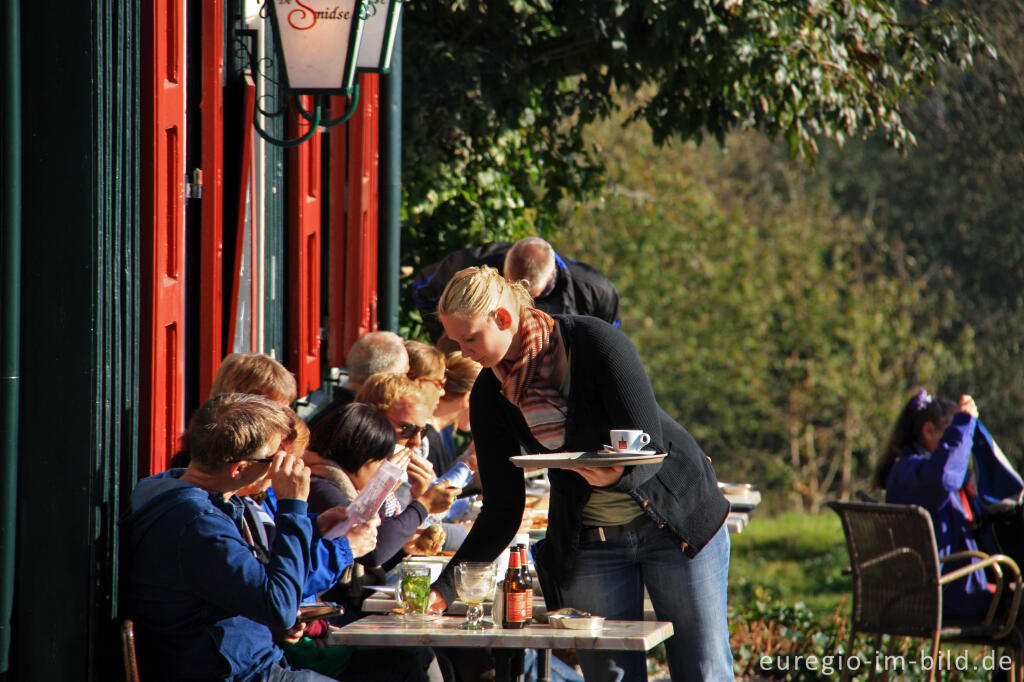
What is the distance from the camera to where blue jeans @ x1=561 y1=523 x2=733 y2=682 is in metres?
3.24

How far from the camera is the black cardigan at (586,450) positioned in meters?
3.09

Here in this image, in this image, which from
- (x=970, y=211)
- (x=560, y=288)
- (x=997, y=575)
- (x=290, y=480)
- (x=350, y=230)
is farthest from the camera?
(x=970, y=211)

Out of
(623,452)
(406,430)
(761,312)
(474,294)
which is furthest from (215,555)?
(761,312)

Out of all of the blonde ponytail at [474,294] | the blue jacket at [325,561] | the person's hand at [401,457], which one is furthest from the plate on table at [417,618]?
the person's hand at [401,457]

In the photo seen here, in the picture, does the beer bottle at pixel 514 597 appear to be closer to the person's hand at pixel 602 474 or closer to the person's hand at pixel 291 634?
the person's hand at pixel 602 474

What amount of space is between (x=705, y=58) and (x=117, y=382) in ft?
18.9

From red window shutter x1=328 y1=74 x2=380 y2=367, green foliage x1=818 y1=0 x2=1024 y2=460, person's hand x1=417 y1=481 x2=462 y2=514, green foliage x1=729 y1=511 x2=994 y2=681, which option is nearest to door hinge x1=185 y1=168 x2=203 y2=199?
person's hand x1=417 y1=481 x2=462 y2=514

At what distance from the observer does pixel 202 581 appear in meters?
2.91

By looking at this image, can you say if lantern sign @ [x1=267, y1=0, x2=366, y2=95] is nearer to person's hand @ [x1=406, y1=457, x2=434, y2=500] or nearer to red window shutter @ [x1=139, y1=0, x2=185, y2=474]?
red window shutter @ [x1=139, y1=0, x2=185, y2=474]

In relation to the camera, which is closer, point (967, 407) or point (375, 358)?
point (375, 358)

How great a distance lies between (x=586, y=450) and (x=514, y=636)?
491 mm

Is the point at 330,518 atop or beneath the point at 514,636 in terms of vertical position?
atop

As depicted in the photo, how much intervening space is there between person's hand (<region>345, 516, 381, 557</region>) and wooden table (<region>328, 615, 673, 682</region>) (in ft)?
1.01

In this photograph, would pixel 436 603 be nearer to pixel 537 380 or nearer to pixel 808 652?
pixel 537 380
